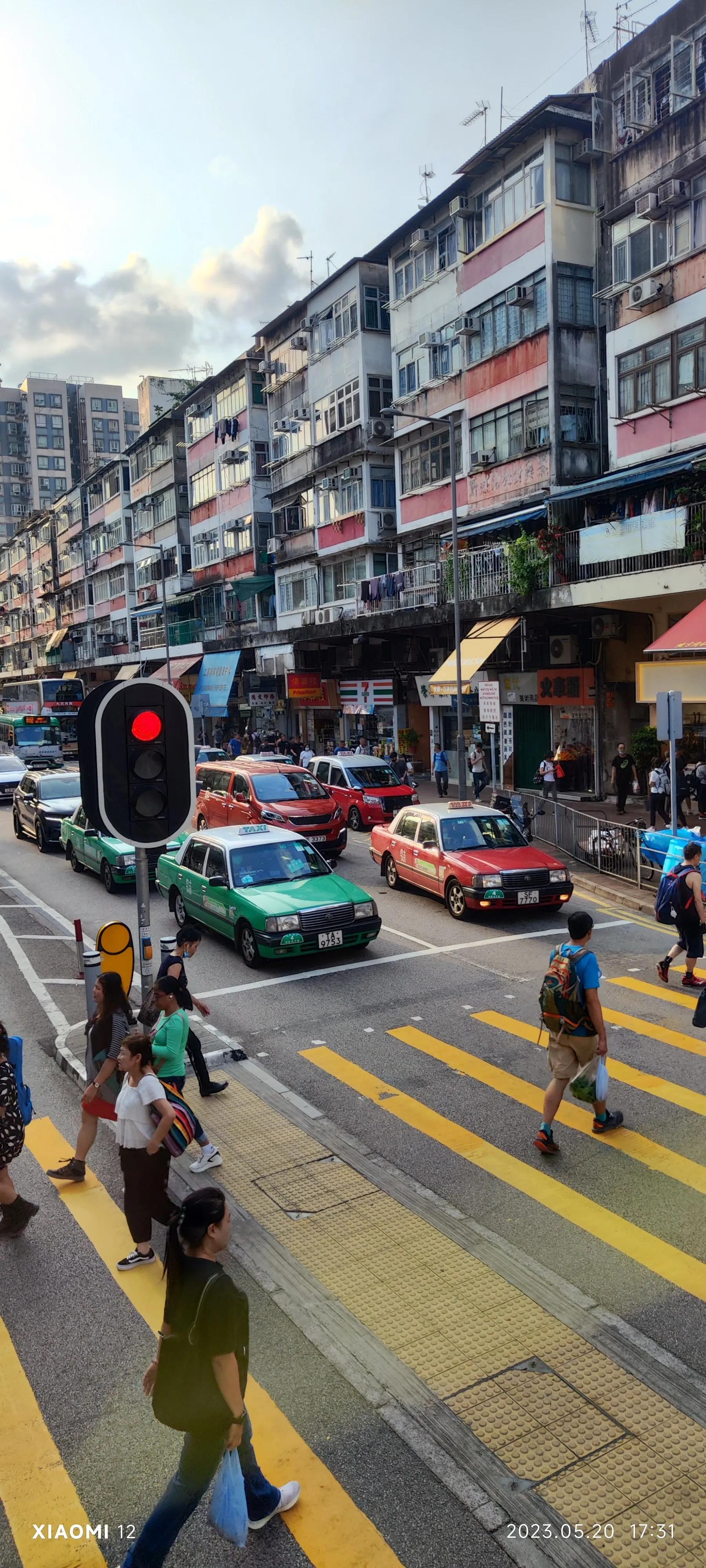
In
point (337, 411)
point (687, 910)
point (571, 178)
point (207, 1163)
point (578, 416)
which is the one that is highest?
point (571, 178)

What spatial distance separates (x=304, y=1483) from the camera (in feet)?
14.2

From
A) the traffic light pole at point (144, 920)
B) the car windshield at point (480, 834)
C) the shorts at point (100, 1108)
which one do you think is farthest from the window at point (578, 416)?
the shorts at point (100, 1108)

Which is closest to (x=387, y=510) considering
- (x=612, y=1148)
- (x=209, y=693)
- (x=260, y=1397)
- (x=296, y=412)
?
(x=296, y=412)

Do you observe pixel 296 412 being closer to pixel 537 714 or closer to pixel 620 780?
pixel 537 714

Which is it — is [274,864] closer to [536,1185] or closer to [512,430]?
[536,1185]

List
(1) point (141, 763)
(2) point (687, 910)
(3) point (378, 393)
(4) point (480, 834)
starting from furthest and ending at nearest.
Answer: (3) point (378, 393)
(4) point (480, 834)
(2) point (687, 910)
(1) point (141, 763)

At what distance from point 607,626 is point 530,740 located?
5462mm

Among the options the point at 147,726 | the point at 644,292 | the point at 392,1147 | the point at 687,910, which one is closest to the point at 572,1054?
the point at 392,1147

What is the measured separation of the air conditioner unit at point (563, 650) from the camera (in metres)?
27.3

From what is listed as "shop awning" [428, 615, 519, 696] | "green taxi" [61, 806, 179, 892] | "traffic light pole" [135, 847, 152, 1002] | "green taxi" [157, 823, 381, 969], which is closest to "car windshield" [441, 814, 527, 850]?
"green taxi" [157, 823, 381, 969]

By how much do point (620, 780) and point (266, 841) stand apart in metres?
11.9

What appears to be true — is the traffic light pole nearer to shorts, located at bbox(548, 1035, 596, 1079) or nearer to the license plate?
shorts, located at bbox(548, 1035, 596, 1079)

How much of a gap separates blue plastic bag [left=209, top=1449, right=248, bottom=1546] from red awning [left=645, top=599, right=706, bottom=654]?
17.0 metres

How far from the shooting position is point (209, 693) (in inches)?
2016
